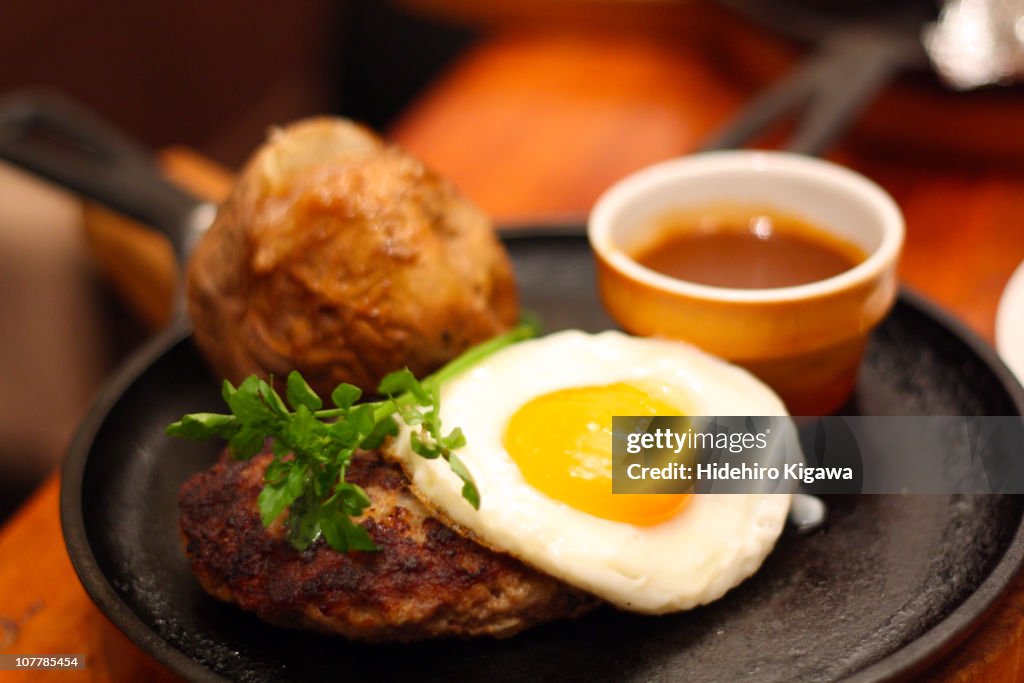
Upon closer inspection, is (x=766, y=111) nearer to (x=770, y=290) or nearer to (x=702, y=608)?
(x=770, y=290)

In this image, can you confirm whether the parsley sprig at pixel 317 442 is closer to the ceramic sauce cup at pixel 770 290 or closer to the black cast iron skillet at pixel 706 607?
the black cast iron skillet at pixel 706 607

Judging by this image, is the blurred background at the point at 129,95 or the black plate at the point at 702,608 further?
Result: the blurred background at the point at 129,95

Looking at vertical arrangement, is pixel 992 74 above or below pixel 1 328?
above

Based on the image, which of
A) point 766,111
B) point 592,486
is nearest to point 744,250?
point 766,111

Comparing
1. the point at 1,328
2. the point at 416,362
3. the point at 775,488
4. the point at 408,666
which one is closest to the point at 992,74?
the point at 775,488

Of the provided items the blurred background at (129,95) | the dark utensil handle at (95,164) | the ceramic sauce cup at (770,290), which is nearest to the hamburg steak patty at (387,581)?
the ceramic sauce cup at (770,290)

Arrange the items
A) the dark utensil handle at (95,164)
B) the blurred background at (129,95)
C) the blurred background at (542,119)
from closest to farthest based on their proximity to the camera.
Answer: the dark utensil handle at (95,164) < the blurred background at (542,119) < the blurred background at (129,95)

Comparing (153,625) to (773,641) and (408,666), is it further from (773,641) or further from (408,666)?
(773,641)
